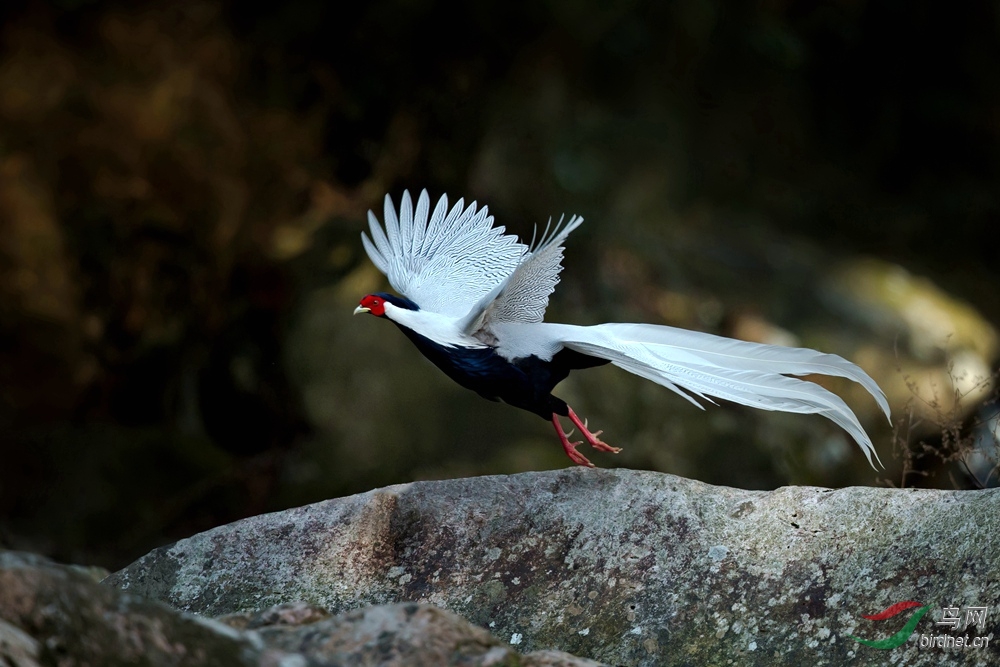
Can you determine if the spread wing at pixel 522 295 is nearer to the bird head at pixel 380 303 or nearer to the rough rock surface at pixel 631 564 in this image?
the bird head at pixel 380 303

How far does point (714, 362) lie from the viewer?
2.37 m

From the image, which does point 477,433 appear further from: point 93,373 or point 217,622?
point 217,622

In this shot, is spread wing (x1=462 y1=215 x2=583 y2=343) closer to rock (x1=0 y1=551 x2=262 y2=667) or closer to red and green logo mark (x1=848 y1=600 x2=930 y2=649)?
Result: red and green logo mark (x1=848 y1=600 x2=930 y2=649)

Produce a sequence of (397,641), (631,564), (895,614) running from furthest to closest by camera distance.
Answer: (631,564) → (895,614) → (397,641)

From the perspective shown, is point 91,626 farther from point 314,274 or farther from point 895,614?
point 314,274

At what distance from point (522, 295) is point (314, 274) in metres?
2.40

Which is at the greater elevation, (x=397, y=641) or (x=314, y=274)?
(x=314, y=274)

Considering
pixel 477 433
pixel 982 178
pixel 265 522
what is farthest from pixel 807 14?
pixel 265 522

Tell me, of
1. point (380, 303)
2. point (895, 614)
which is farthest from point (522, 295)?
point (895, 614)

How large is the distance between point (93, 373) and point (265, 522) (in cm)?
273

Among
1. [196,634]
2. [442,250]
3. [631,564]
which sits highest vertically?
[442,250]

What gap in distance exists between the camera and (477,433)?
14.2 feet

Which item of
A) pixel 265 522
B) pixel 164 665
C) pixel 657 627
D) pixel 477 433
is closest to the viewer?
pixel 164 665

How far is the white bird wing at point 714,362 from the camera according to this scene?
2234mm
